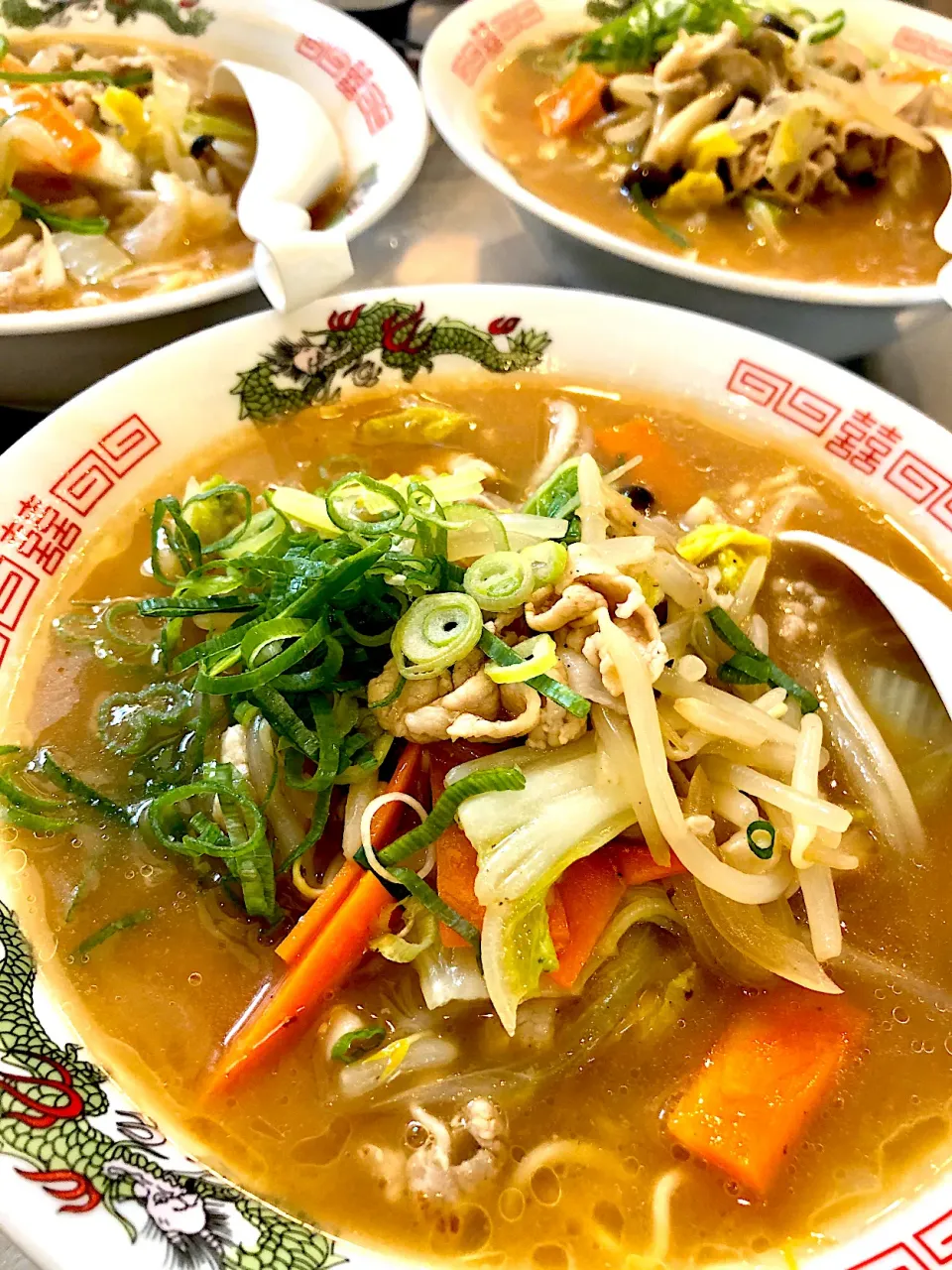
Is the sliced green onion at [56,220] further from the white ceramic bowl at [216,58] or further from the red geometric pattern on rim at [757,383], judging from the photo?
the red geometric pattern on rim at [757,383]

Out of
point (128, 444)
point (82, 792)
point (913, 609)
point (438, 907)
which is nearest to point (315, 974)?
point (438, 907)

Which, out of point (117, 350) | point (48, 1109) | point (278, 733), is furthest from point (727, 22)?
point (48, 1109)

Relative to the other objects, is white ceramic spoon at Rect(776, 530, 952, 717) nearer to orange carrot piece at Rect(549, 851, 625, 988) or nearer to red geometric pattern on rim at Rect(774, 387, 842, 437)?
red geometric pattern on rim at Rect(774, 387, 842, 437)

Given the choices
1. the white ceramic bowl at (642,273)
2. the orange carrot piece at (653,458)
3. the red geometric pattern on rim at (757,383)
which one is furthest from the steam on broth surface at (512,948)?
the white ceramic bowl at (642,273)

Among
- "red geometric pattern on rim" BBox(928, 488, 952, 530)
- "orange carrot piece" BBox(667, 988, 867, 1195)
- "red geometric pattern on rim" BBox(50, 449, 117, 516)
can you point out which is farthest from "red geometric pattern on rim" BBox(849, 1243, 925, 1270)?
"red geometric pattern on rim" BBox(50, 449, 117, 516)

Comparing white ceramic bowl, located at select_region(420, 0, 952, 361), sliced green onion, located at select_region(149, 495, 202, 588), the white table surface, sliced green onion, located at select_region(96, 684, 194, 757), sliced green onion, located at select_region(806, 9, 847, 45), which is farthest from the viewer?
sliced green onion, located at select_region(806, 9, 847, 45)

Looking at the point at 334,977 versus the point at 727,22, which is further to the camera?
the point at 727,22

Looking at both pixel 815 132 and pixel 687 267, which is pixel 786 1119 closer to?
pixel 687 267
